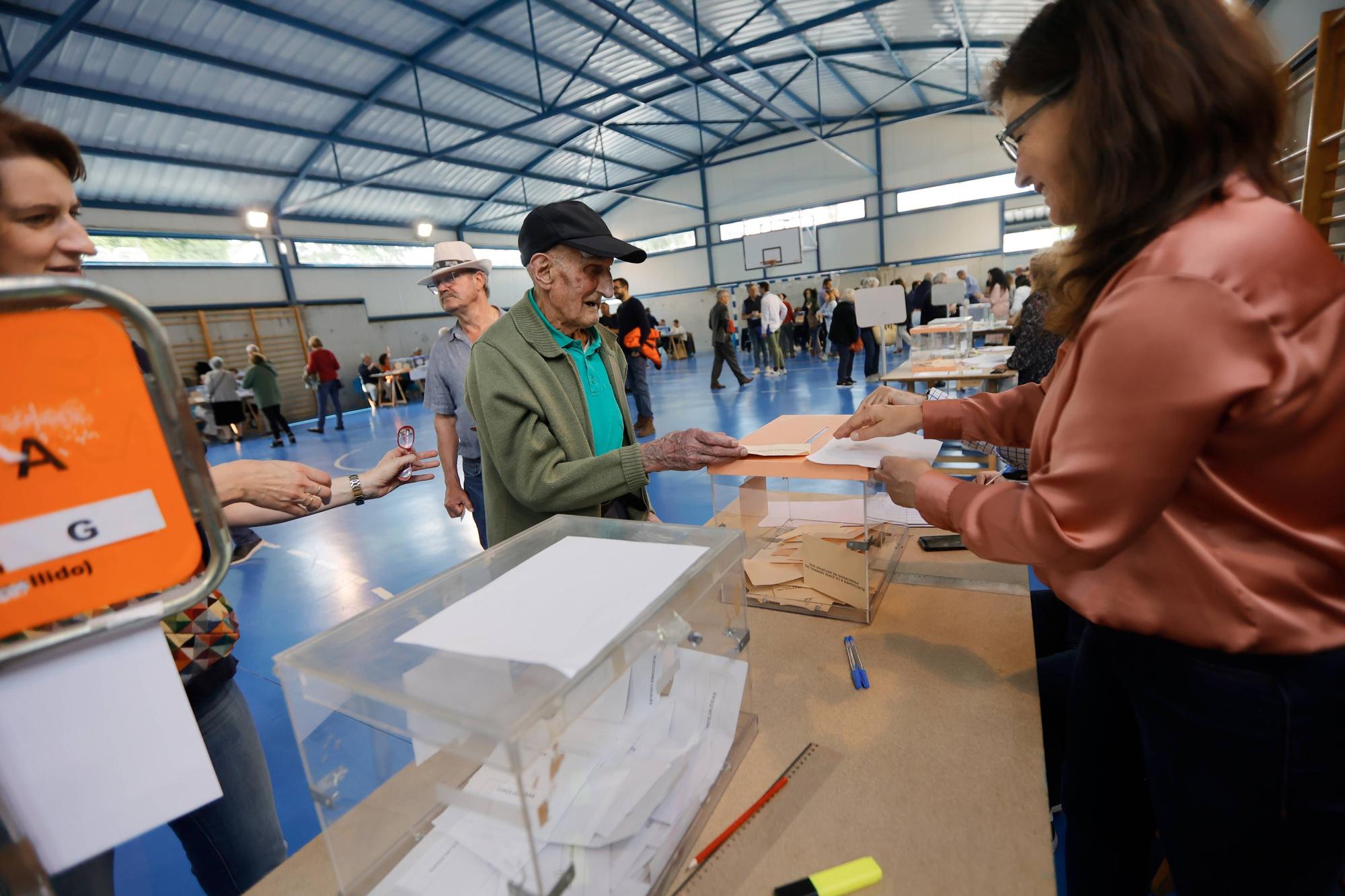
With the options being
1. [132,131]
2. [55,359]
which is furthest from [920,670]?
[132,131]

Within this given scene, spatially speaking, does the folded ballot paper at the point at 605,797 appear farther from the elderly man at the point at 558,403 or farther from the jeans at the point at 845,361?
the jeans at the point at 845,361

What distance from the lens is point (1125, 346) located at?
56cm

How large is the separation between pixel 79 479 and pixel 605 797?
526mm

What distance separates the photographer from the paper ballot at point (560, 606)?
572 mm

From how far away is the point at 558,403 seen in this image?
1.33 metres

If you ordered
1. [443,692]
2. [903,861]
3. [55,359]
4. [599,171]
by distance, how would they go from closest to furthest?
[55,359]
[443,692]
[903,861]
[599,171]

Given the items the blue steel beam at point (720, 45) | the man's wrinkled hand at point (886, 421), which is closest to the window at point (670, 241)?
the blue steel beam at point (720, 45)

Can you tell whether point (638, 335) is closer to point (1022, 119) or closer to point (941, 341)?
point (941, 341)

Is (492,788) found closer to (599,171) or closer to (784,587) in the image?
(784,587)

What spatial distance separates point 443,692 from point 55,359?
1.20 feet

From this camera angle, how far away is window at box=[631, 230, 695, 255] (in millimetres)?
18422

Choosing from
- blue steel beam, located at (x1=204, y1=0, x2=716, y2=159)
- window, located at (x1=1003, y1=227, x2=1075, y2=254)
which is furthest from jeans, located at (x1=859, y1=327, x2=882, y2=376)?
window, located at (x1=1003, y1=227, x2=1075, y2=254)

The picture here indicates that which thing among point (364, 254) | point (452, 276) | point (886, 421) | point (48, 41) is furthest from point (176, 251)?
point (886, 421)

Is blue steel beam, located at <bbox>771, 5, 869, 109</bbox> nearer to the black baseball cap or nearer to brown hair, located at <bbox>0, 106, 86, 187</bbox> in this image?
the black baseball cap
